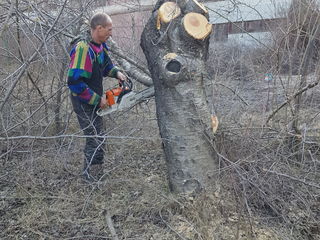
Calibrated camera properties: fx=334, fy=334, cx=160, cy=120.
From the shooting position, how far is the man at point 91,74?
323 cm

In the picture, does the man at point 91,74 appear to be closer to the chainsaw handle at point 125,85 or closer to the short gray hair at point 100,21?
the short gray hair at point 100,21

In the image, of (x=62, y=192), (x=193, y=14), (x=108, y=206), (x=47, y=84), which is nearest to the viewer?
(x=193, y=14)

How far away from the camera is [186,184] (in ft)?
9.41

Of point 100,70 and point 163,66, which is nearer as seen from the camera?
point 163,66

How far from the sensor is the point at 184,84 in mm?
2783

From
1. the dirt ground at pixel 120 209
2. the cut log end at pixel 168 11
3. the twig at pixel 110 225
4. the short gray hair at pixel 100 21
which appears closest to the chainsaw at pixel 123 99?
the dirt ground at pixel 120 209

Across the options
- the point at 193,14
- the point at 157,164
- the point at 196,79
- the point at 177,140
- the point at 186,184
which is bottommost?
the point at 157,164

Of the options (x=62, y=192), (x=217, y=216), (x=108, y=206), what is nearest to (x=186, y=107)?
(x=217, y=216)

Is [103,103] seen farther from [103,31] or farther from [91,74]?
[103,31]

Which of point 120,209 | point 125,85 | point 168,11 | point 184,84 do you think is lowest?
point 120,209

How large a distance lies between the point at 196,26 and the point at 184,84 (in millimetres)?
490

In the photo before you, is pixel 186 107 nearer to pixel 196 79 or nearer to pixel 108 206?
pixel 196 79

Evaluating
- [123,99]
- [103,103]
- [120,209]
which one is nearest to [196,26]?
[123,99]

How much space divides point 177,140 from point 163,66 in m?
0.64
